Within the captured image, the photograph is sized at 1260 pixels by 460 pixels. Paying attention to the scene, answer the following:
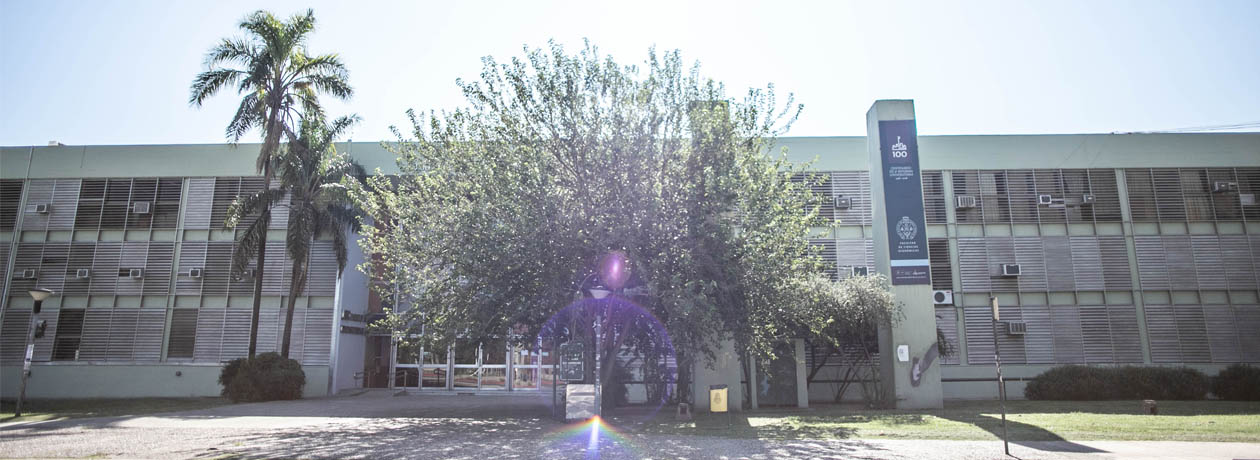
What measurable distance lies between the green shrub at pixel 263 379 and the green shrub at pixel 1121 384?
22811 millimetres

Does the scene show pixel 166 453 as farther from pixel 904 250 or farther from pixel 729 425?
pixel 904 250

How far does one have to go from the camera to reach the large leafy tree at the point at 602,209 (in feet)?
45.7

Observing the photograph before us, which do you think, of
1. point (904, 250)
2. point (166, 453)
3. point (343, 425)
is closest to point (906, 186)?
point (904, 250)

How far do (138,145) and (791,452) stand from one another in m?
27.3

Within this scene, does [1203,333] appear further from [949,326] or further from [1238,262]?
[949,326]

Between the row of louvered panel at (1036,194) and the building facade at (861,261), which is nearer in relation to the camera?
the building facade at (861,261)

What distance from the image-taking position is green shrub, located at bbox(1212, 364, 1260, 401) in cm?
2112

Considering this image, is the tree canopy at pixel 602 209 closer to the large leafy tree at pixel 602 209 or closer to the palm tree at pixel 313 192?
the large leafy tree at pixel 602 209

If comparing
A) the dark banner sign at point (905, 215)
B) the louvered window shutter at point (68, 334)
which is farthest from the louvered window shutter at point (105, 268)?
the dark banner sign at point (905, 215)

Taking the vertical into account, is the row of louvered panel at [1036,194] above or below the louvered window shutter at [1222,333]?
above

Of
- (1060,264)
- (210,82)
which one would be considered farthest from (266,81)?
(1060,264)

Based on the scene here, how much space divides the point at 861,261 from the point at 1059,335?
682 centimetres

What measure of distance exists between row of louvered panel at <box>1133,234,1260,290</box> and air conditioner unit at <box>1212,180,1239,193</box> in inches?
61.2

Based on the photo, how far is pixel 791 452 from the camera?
1076 centimetres
